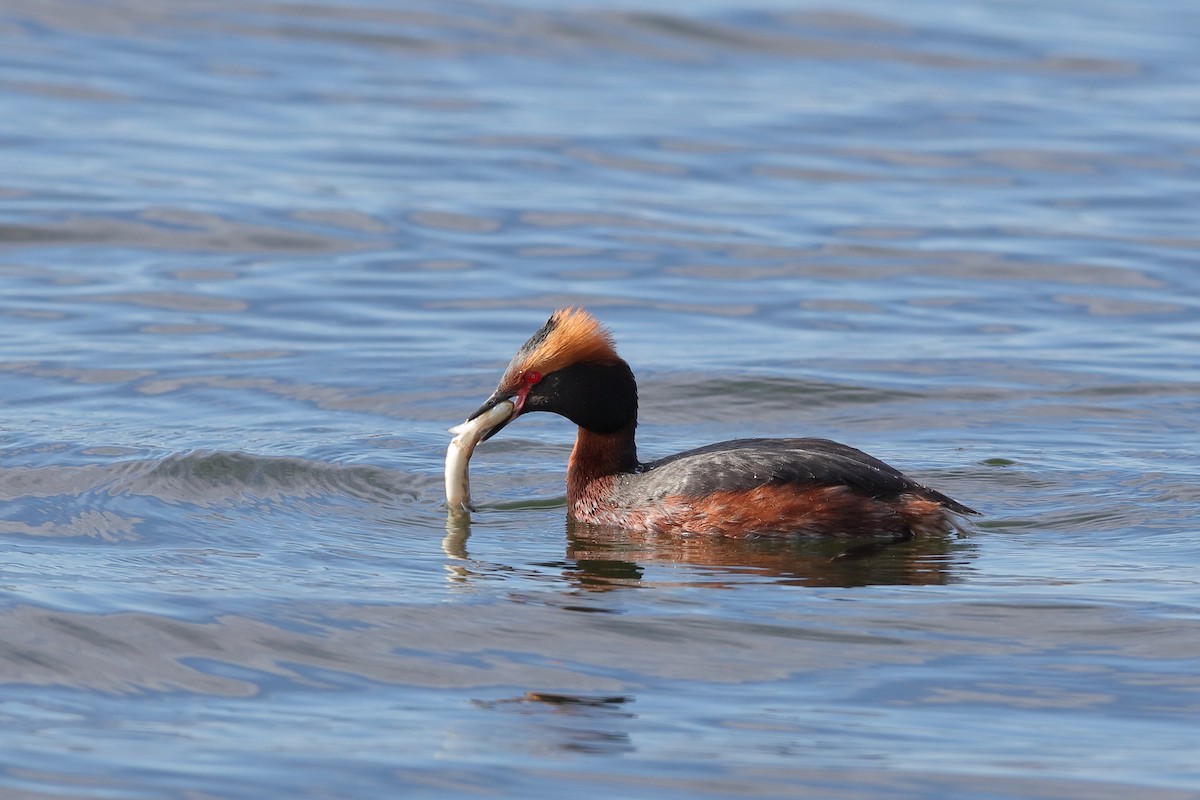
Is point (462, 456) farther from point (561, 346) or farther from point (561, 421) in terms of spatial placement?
point (561, 421)

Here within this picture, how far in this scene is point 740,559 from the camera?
8.40m

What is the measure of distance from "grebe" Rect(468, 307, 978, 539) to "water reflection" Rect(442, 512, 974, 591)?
0.07m

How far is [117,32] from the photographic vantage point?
24719mm

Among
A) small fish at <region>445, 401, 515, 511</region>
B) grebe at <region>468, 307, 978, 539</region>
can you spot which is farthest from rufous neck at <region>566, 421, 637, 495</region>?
small fish at <region>445, 401, 515, 511</region>

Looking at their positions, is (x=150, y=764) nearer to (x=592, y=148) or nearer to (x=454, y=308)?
(x=454, y=308)

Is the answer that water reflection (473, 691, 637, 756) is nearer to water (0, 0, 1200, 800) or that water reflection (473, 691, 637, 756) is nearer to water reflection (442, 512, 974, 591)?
water (0, 0, 1200, 800)

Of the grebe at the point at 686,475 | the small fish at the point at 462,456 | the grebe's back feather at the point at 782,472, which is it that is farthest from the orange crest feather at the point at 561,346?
the grebe's back feather at the point at 782,472

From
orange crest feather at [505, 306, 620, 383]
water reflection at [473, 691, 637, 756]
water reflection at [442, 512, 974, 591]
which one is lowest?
water reflection at [473, 691, 637, 756]

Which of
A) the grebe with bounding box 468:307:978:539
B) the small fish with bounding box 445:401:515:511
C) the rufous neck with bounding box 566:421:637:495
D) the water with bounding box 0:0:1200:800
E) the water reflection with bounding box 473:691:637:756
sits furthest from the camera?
the rufous neck with bounding box 566:421:637:495

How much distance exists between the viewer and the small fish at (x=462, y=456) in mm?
9070

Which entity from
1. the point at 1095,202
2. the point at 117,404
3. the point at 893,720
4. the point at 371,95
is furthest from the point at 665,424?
the point at 371,95

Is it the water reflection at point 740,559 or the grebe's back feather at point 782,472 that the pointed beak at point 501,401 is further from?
the grebe's back feather at point 782,472

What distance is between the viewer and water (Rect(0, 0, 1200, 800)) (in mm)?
6176

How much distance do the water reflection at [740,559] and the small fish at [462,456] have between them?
8 cm
